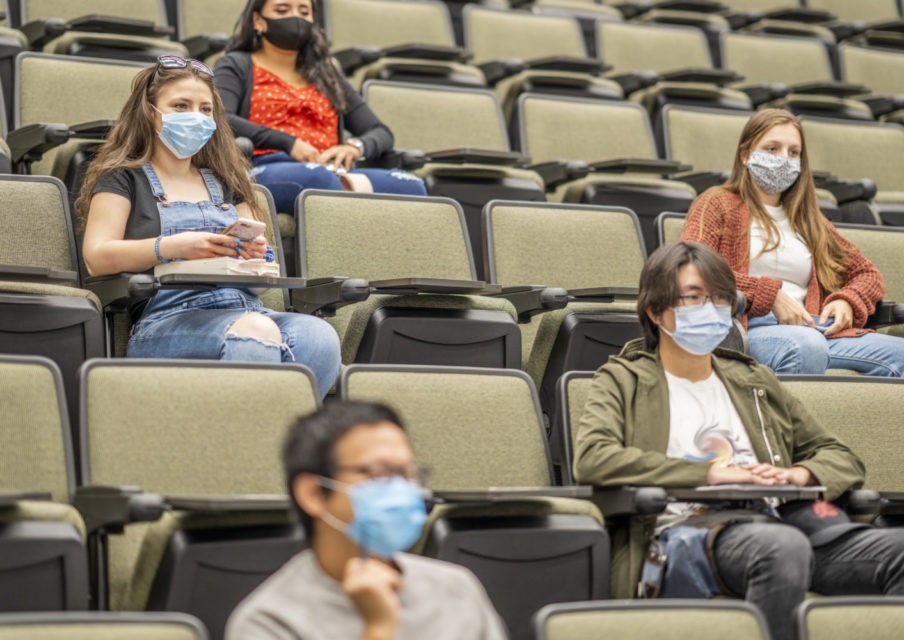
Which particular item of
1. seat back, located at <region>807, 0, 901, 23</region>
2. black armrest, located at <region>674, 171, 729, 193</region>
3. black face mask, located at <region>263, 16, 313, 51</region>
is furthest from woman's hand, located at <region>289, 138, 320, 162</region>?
seat back, located at <region>807, 0, 901, 23</region>

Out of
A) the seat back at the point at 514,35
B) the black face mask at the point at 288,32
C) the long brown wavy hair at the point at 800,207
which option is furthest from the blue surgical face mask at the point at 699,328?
the seat back at the point at 514,35

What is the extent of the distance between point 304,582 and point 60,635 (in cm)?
19

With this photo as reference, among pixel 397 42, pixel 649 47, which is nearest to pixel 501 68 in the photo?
pixel 397 42

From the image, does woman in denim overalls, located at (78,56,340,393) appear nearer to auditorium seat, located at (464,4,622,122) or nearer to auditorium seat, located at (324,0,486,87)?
auditorium seat, located at (324,0,486,87)

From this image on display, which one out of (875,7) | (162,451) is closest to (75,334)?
(162,451)

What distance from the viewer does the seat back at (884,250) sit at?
2557mm

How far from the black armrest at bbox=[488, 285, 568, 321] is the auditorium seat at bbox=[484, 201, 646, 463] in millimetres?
21

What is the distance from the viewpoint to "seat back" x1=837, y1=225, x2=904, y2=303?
256 cm

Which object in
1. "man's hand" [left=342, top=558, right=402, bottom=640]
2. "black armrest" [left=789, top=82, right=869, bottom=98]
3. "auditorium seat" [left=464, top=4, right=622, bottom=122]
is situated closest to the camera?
"man's hand" [left=342, top=558, right=402, bottom=640]

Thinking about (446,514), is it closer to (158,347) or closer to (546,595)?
(546,595)

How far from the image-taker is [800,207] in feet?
7.97

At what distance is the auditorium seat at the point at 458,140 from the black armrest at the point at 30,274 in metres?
1.03

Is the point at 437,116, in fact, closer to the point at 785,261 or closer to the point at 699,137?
the point at 699,137

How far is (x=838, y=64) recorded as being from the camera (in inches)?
159
